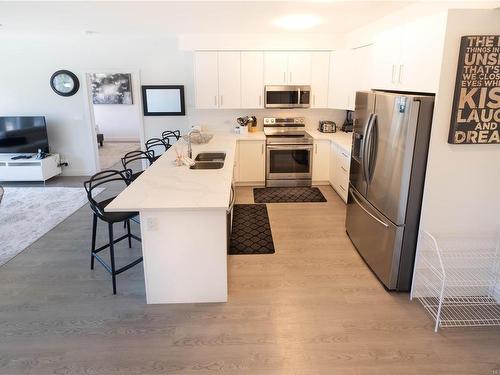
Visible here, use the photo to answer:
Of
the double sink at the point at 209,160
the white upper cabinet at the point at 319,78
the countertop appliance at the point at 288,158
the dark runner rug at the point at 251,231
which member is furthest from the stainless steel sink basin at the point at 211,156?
the white upper cabinet at the point at 319,78

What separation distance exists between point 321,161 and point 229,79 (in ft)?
6.57

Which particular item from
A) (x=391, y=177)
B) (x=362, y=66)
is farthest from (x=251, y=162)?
(x=391, y=177)

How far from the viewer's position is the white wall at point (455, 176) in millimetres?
2326

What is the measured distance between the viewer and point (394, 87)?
303 cm

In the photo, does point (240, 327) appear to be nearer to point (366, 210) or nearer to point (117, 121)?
point (366, 210)

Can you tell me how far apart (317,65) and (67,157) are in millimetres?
4870

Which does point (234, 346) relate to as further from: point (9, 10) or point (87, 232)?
point (9, 10)

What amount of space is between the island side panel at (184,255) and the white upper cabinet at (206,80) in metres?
3.53

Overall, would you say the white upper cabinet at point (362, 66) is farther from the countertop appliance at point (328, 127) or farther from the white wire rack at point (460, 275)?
the white wire rack at point (460, 275)

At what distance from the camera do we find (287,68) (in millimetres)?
5621

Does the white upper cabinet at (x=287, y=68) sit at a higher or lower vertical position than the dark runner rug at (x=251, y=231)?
higher

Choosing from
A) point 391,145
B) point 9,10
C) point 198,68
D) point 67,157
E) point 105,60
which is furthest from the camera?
point 67,157

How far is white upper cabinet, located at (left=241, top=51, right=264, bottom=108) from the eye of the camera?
5547mm

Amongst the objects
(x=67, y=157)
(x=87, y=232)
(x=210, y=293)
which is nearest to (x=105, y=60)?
(x=67, y=157)
